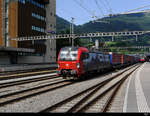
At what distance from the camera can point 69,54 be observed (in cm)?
1456

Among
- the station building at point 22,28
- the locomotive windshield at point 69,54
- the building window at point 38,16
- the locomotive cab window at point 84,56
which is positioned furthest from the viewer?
the building window at point 38,16

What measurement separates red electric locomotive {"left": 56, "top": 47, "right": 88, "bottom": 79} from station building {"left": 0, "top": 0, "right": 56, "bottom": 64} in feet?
83.9

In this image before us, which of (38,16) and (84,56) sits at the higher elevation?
(38,16)

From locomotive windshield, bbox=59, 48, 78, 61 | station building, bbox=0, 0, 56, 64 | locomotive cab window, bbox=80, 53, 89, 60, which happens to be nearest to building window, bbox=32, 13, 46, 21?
station building, bbox=0, 0, 56, 64

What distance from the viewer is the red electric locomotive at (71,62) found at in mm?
13838

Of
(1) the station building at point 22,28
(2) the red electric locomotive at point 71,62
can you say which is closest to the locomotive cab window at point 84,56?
(2) the red electric locomotive at point 71,62

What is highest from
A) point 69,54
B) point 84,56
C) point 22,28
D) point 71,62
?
point 22,28

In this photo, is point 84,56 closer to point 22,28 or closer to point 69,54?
point 69,54

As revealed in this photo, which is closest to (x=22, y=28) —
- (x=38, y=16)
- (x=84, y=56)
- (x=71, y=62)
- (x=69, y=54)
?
(x=38, y=16)

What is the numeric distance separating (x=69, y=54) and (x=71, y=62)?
84 cm

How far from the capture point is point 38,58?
49.8 m

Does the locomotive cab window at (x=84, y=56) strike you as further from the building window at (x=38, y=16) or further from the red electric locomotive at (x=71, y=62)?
the building window at (x=38, y=16)

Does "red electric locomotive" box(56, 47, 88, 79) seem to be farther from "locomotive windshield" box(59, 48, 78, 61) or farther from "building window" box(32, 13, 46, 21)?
"building window" box(32, 13, 46, 21)

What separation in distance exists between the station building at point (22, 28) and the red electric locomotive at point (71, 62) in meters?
25.6
